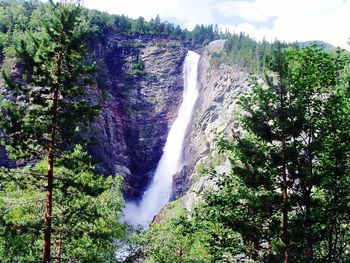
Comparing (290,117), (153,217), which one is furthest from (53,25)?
(153,217)

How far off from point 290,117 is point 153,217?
7971cm

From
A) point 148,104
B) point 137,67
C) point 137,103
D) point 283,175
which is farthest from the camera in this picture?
point 137,67

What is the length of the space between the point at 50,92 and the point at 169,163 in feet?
299

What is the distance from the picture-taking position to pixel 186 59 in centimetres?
12750

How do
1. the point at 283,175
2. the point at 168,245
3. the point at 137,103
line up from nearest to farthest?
the point at 283,175, the point at 168,245, the point at 137,103

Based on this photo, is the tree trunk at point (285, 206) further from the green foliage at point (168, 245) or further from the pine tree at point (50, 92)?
the green foliage at point (168, 245)

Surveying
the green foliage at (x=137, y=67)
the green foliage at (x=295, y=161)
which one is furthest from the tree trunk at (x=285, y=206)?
the green foliage at (x=137, y=67)

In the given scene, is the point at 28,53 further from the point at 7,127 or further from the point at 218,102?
the point at 218,102

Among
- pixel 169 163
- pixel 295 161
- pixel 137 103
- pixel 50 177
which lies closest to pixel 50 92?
pixel 50 177

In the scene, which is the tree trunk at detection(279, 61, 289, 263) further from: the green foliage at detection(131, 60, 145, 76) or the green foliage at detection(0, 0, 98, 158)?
the green foliage at detection(131, 60, 145, 76)

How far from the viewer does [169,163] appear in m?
105

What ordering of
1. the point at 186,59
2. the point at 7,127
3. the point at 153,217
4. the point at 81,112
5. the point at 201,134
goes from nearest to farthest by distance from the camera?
1. the point at 7,127
2. the point at 81,112
3. the point at 153,217
4. the point at 201,134
5. the point at 186,59

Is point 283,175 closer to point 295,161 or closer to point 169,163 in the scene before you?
point 295,161

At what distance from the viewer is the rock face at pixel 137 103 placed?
100 m
